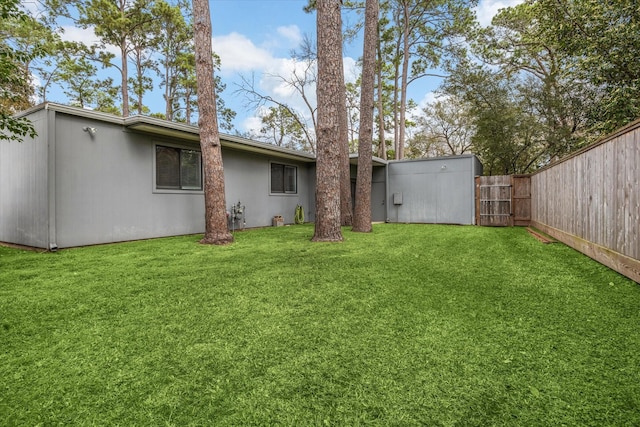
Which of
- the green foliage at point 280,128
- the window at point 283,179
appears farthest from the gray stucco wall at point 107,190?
the green foliage at point 280,128

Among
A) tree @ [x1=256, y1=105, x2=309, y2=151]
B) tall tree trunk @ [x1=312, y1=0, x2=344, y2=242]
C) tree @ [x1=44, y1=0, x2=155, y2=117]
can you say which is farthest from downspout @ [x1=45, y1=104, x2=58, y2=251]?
tree @ [x1=256, y1=105, x2=309, y2=151]

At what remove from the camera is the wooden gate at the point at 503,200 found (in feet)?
32.1

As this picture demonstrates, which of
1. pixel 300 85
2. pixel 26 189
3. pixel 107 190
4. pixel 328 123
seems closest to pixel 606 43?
pixel 328 123

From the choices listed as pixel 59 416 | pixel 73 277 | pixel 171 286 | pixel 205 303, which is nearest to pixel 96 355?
pixel 59 416

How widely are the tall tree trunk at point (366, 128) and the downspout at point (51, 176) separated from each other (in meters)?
6.09

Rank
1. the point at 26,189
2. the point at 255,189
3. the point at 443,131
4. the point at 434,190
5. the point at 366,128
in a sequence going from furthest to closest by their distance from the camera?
the point at 443,131, the point at 434,190, the point at 255,189, the point at 366,128, the point at 26,189

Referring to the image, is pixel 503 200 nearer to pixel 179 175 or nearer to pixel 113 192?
pixel 179 175

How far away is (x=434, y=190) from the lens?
1109 centimetres

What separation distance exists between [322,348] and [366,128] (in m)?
7.10

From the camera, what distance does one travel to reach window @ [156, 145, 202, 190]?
698 centimetres

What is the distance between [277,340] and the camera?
1.91 meters

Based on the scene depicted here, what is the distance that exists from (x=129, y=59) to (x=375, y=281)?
18.9 metres

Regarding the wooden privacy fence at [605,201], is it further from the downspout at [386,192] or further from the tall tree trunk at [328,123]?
the downspout at [386,192]

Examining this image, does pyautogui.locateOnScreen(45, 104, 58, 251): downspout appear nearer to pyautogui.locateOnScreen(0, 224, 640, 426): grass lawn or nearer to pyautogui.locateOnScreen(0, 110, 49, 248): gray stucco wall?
pyautogui.locateOnScreen(0, 110, 49, 248): gray stucco wall
